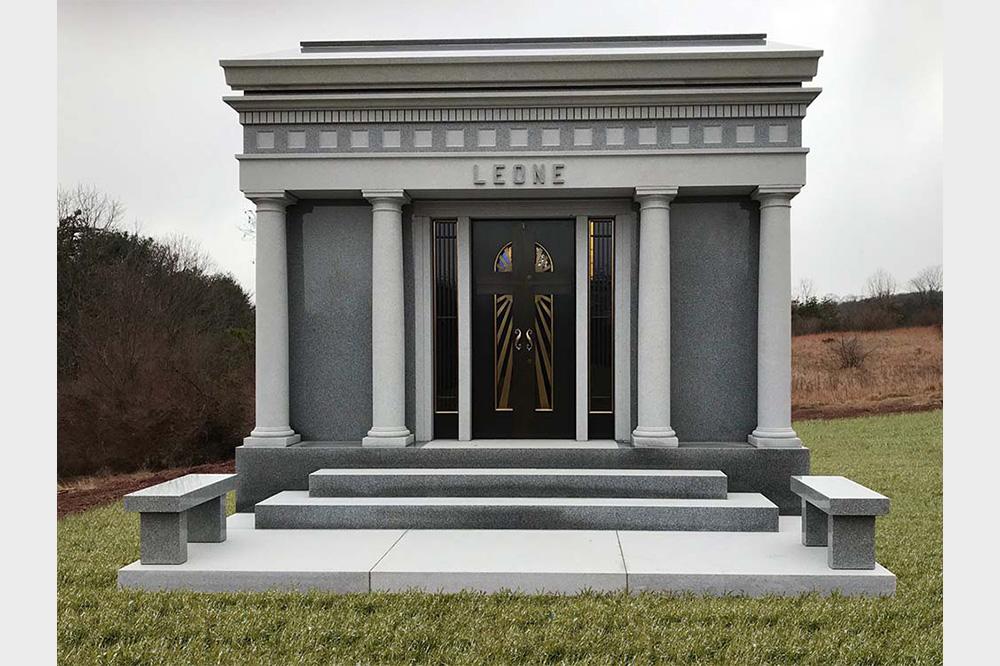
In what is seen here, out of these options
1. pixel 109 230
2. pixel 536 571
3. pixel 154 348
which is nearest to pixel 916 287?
pixel 536 571

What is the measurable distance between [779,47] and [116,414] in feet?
47.8

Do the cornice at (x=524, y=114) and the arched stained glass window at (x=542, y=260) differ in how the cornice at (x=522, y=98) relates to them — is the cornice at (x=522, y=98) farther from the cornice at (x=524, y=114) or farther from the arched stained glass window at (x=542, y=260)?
the arched stained glass window at (x=542, y=260)

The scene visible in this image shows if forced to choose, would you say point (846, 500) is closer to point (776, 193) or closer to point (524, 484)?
point (524, 484)

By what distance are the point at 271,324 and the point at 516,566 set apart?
173 inches

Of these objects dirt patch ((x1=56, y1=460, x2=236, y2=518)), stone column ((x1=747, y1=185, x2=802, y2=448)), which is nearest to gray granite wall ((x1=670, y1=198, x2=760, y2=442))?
stone column ((x1=747, y1=185, x2=802, y2=448))

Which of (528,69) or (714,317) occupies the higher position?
(528,69)

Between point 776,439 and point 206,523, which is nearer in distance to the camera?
point 206,523

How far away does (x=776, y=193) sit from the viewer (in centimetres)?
774

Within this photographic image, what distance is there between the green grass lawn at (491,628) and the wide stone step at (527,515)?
1490mm

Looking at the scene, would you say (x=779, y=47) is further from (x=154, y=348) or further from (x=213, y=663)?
(x=154, y=348)

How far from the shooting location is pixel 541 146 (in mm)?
7938

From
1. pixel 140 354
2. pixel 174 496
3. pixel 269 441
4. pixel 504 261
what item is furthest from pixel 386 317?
pixel 140 354

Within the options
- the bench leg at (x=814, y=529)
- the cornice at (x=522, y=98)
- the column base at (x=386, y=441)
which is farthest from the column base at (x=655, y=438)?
the cornice at (x=522, y=98)

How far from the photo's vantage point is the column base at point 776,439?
25.4 ft
